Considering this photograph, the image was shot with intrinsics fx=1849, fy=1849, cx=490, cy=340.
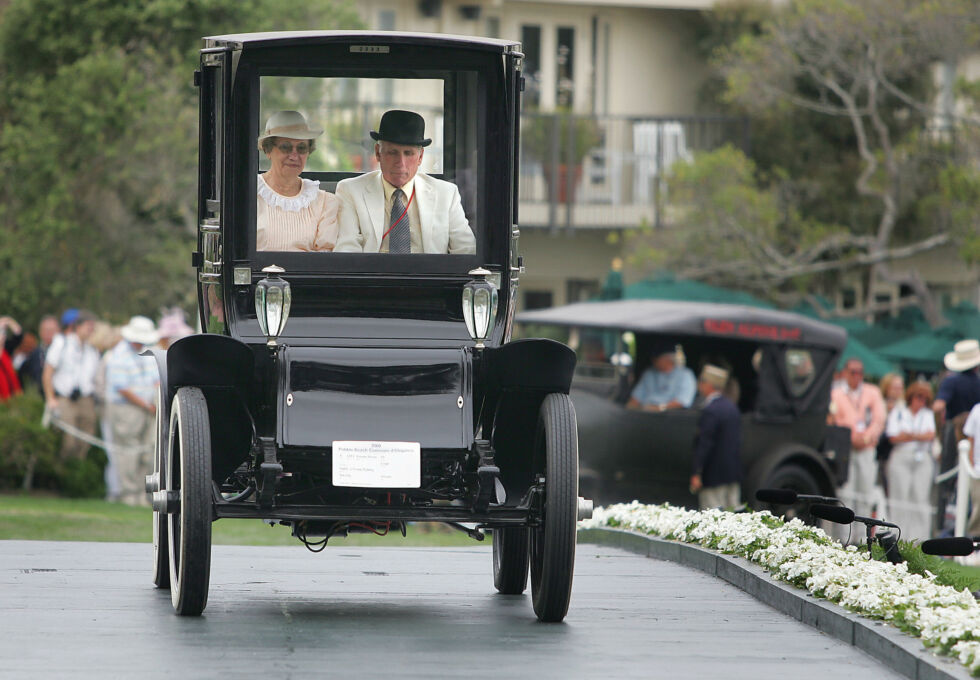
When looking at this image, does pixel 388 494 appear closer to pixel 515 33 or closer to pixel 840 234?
pixel 840 234

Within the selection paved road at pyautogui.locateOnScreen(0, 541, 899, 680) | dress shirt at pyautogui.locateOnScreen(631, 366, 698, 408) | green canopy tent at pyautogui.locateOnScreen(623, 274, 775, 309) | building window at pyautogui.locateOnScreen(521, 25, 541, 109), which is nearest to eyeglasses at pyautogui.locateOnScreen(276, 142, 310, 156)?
paved road at pyautogui.locateOnScreen(0, 541, 899, 680)

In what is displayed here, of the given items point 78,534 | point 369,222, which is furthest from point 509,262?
point 78,534

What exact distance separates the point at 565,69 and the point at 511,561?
31.6 meters

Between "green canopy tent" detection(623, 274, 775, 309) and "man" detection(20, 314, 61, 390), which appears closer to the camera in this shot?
"man" detection(20, 314, 61, 390)

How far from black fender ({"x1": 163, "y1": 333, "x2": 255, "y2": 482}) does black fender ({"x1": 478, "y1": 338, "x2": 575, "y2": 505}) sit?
40.9 inches

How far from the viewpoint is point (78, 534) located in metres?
14.9

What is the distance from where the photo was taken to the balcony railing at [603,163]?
37219mm

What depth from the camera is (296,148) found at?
337 inches

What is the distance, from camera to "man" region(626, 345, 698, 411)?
19.3m

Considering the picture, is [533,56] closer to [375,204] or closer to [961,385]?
[961,385]

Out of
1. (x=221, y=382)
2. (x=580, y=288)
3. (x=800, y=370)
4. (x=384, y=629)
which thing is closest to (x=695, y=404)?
(x=800, y=370)

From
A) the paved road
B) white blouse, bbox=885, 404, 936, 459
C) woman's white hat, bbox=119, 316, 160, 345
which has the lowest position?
white blouse, bbox=885, 404, 936, 459

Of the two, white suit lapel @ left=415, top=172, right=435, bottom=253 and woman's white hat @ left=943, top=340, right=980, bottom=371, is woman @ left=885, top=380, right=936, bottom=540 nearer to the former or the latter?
woman's white hat @ left=943, top=340, right=980, bottom=371

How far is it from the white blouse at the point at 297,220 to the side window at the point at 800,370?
1200 cm
